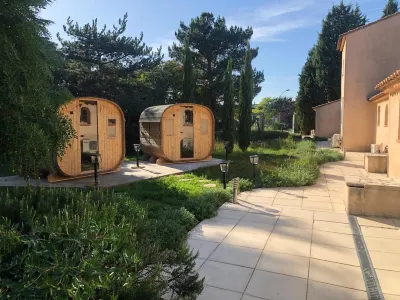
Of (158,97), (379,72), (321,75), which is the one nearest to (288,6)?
(379,72)

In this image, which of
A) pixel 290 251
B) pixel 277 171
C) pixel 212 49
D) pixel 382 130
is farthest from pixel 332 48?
Result: pixel 290 251

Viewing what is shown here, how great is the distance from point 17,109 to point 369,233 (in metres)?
6.13

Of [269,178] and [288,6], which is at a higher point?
[288,6]

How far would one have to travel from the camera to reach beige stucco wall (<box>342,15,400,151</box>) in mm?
15211

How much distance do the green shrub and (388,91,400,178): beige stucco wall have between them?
7904 millimetres

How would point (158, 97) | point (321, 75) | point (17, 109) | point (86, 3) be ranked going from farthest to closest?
point (321, 75), point (158, 97), point (86, 3), point (17, 109)

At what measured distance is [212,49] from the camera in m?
24.5

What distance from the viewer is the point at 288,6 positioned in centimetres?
1188

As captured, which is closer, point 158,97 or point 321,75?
point 158,97

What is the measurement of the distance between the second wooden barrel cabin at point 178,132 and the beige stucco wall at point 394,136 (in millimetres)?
7213

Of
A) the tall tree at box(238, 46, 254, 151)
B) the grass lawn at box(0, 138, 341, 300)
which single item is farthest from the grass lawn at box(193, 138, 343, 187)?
the grass lawn at box(0, 138, 341, 300)

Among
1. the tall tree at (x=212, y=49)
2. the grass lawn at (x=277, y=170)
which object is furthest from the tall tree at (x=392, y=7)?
the grass lawn at (x=277, y=170)

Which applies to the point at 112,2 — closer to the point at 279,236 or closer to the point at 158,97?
the point at 279,236

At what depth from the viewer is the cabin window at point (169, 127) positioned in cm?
1220
